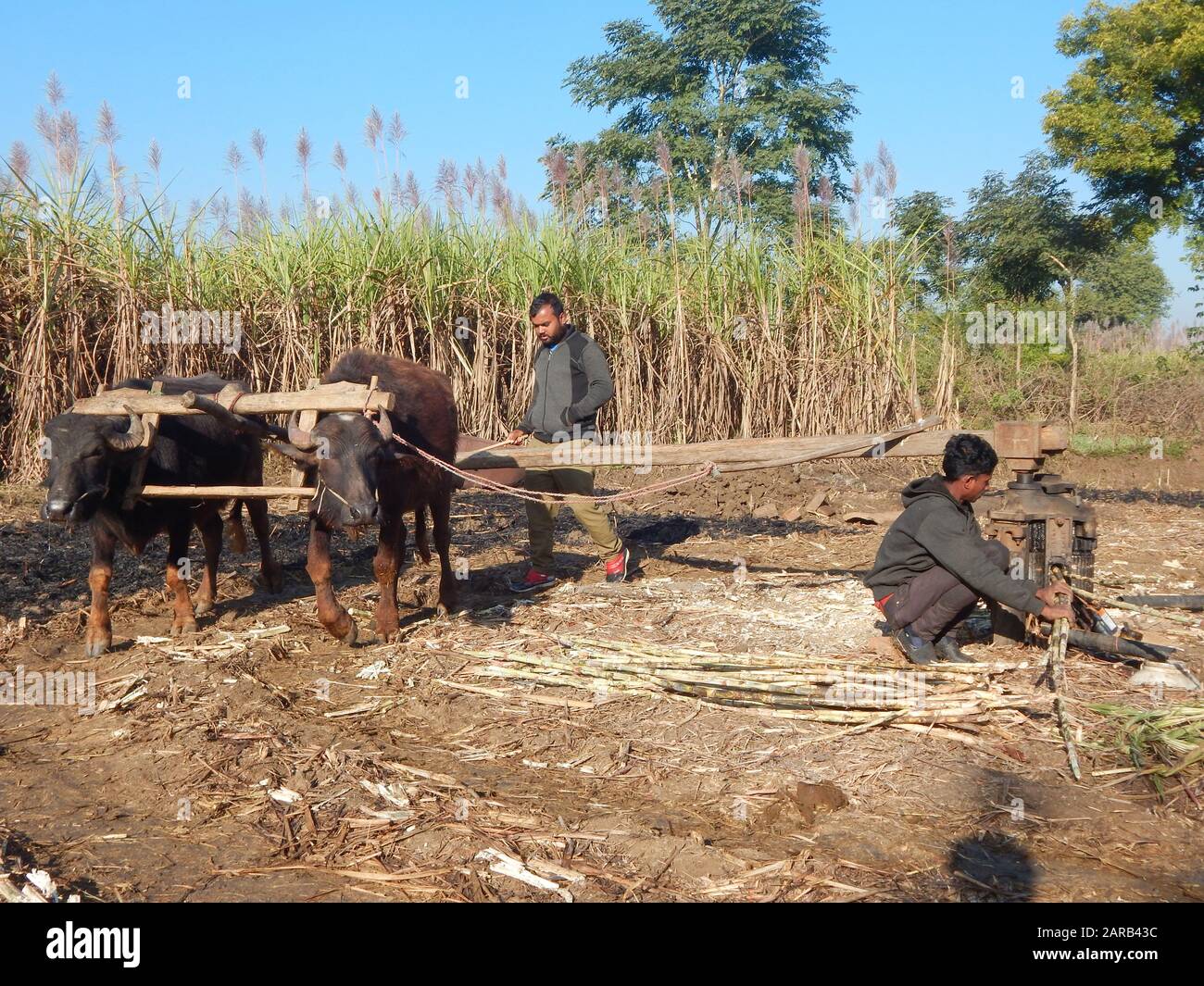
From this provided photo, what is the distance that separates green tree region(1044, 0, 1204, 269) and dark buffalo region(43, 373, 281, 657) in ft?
43.2

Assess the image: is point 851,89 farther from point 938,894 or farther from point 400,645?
point 938,894

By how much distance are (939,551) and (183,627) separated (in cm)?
439

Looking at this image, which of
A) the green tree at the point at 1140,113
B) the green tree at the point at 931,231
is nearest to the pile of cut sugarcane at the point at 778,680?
the green tree at the point at 931,231

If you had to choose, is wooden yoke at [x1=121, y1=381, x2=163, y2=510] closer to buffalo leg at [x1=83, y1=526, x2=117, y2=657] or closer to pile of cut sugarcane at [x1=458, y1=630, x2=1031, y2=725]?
buffalo leg at [x1=83, y1=526, x2=117, y2=657]

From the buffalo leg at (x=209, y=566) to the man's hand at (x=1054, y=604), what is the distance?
5.06 meters

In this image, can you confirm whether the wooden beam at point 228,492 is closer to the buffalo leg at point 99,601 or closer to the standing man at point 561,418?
the buffalo leg at point 99,601

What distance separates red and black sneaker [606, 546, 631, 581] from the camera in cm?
720

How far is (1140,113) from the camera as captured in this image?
46.0 feet

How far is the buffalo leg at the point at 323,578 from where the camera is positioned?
5.62 metres

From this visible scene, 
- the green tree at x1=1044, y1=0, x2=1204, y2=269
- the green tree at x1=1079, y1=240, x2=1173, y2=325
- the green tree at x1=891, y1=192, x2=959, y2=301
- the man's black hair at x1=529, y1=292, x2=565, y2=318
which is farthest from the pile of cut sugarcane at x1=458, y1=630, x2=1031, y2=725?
the green tree at x1=1079, y1=240, x2=1173, y2=325

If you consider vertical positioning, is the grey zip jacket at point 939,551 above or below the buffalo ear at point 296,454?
below

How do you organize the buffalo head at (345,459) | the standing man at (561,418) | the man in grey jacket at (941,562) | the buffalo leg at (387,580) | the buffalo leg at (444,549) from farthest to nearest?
1. the standing man at (561,418)
2. the buffalo leg at (444,549)
3. the buffalo leg at (387,580)
4. the buffalo head at (345,459)
5. the man in grey jacket at (941,562)

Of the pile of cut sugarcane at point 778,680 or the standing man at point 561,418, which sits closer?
the pile of cut sugarcane at point 778,680

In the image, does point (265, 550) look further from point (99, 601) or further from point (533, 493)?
point (533, 493)
